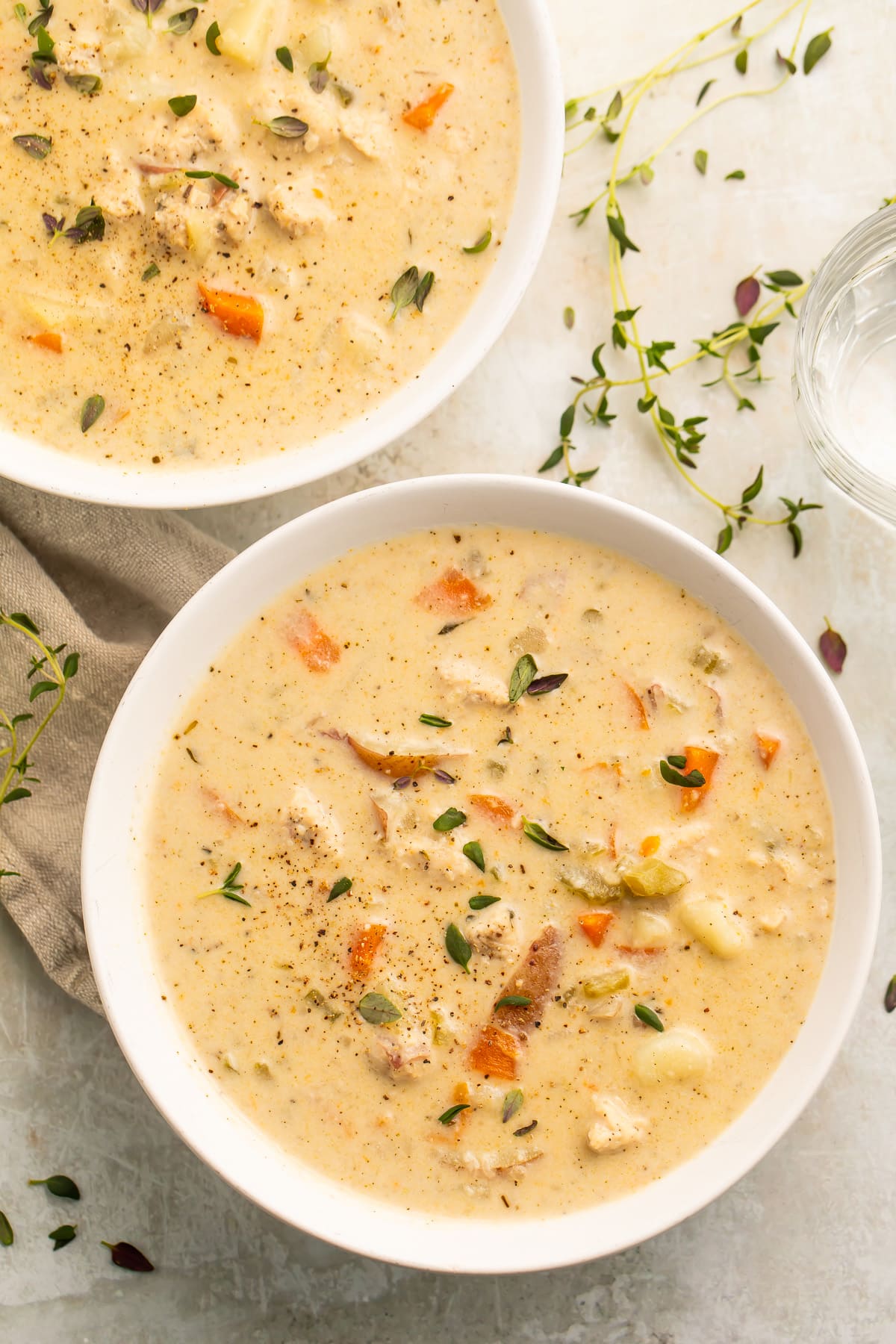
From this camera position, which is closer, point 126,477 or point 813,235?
point 126,477

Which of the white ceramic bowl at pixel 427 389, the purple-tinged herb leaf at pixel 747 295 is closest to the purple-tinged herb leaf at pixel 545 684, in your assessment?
the white ceramic bowl at pixel 427 389

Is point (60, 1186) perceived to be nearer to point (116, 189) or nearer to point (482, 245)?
point (116, 189)

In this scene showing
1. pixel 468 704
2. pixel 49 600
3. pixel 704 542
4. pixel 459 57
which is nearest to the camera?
pixel 468 704

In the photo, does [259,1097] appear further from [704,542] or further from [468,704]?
[704,542]

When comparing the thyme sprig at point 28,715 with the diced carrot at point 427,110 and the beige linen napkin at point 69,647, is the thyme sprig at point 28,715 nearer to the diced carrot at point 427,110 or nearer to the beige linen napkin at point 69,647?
the beige linen napkin at point 69,647

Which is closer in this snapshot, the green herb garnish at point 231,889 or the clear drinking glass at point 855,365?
the green herb garnish at point 231,889

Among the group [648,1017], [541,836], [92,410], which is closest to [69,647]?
[92,410]

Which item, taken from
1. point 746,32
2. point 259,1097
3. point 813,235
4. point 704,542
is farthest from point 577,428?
point 259,1097
